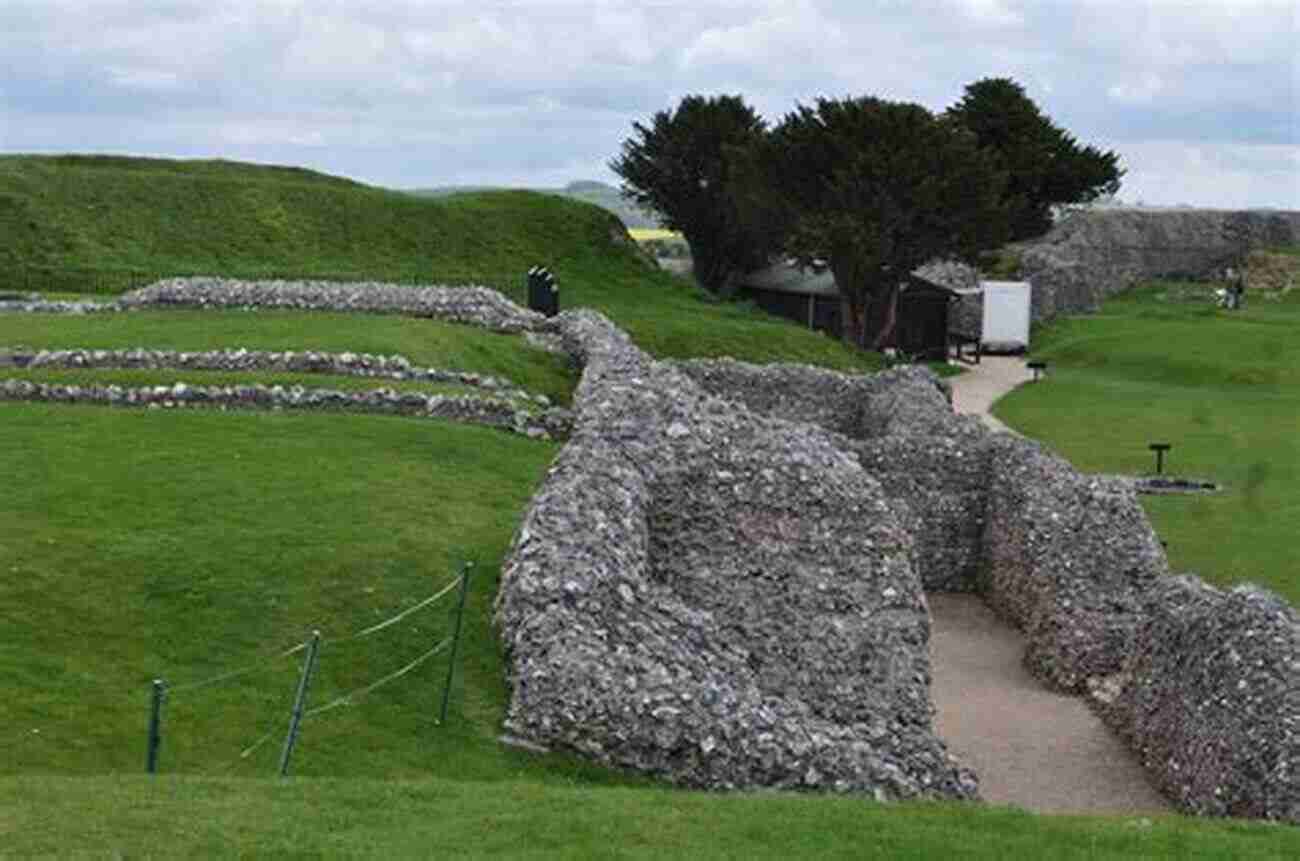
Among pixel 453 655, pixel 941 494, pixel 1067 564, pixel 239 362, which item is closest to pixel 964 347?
pixel 941 494

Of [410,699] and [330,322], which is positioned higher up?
[330,322]

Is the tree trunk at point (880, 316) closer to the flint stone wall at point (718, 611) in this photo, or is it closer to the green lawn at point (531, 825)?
the flint stone wall at point (718, 611)

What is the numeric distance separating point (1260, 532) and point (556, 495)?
1853cm

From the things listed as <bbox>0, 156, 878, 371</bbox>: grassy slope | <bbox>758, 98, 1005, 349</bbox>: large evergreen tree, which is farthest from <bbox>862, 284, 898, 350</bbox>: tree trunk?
<bbox>0, 156, 878, 371</bbox>: grassy slope

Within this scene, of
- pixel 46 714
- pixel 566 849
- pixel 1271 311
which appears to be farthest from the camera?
pixel 1271 311

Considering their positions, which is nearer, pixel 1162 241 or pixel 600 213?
pixel 600 213

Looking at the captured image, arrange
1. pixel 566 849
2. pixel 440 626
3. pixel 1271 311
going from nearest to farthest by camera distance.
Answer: pixel 566 849, pixel 440 626, pixel 1271 311

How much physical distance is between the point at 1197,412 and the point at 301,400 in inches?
1279

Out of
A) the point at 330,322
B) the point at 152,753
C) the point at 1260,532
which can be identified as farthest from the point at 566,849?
the point at 330,322

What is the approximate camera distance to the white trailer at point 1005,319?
247ft

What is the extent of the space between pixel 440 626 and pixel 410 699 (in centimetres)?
203

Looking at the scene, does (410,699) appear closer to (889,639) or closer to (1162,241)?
(889,639)

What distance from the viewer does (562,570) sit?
774 inches

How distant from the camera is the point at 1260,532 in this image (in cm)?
3475
